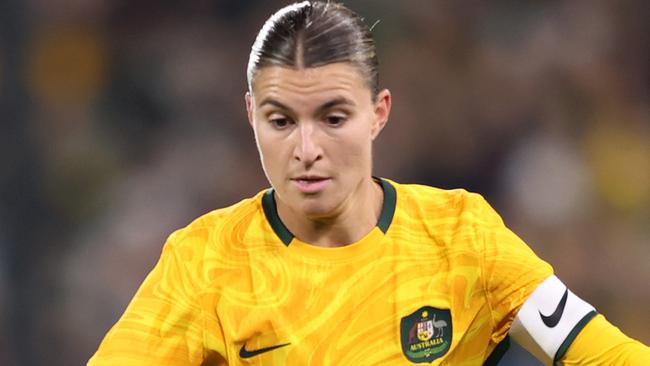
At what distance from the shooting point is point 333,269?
2.72 metres

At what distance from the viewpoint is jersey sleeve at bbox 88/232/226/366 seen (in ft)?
8.50

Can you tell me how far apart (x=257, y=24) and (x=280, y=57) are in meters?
2.49

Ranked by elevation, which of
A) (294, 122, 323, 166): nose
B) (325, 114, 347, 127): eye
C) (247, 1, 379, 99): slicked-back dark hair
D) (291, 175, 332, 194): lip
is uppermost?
(247, 1, 379, 99): slicked-back dark hair

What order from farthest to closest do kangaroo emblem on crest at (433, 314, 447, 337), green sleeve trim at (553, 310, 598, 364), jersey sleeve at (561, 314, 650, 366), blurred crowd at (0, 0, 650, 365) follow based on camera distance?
blurred crowd at (0, 0, 650, 365)
kangaroo emblem on crest at (433, 314, 447, 337)
green sleeve trim at (553, 310, 598, 364)
jersey sleeve at (561, 314, 650, 366)

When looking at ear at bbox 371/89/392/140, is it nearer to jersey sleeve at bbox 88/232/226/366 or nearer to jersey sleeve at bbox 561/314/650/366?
jersey sleeve at bbox 88/232/226/366

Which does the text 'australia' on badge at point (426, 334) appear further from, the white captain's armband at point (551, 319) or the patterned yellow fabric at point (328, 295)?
the white captain's armband at point (551, 319)

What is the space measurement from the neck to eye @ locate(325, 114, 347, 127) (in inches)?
9.4

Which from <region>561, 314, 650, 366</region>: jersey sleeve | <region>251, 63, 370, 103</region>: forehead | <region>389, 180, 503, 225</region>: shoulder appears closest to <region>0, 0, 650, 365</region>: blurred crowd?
<region>389, 180, 503, 225</region>: shoulder

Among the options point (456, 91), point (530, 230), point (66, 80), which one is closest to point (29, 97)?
point (66, 80)

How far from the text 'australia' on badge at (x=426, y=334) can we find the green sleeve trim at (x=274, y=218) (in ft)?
1.15

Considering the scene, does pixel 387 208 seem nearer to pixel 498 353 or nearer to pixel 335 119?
pixel 335 119

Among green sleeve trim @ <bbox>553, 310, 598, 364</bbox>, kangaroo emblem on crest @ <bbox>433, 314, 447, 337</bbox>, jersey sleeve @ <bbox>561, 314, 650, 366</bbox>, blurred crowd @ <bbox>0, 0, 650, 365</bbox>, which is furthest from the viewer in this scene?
blurred crowd @ <bbox>0, 0, 650, 365</bbox>

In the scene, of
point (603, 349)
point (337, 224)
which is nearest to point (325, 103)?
point (337, 224)

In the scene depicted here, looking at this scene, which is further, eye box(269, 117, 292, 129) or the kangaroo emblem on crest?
the kangaroo emblem on crest
